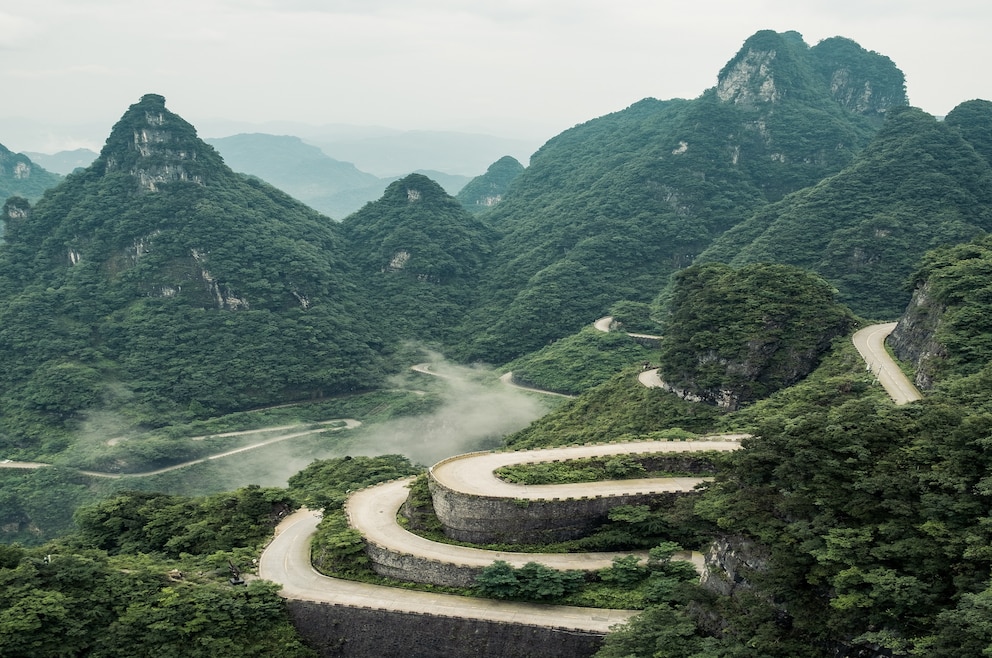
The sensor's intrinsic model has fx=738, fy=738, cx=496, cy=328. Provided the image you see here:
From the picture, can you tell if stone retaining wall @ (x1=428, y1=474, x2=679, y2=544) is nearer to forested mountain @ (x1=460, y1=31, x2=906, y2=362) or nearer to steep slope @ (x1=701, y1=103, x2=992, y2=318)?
steep slope @ (x1=701, y1=103, x2=992, y2=318)

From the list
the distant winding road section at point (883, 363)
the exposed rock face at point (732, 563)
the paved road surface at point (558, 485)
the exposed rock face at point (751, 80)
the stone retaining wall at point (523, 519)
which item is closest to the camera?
the exposed rock face at point (732, 563)

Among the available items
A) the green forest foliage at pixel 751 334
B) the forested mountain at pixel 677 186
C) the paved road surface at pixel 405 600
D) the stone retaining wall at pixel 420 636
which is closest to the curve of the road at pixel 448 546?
the paved road surface at pixel 405 600

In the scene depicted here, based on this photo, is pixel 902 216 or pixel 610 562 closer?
pixel 610 562

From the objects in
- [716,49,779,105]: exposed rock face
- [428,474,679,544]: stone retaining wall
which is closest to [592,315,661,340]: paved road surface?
[428,474,679,544]: stone retaining wall

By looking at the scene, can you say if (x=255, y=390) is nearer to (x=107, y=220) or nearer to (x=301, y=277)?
(x=301, y=277)

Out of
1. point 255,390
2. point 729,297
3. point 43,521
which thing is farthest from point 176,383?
point 729,297

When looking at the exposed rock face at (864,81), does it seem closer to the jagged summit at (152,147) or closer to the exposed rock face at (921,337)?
the exposed rock face at (921,337)
